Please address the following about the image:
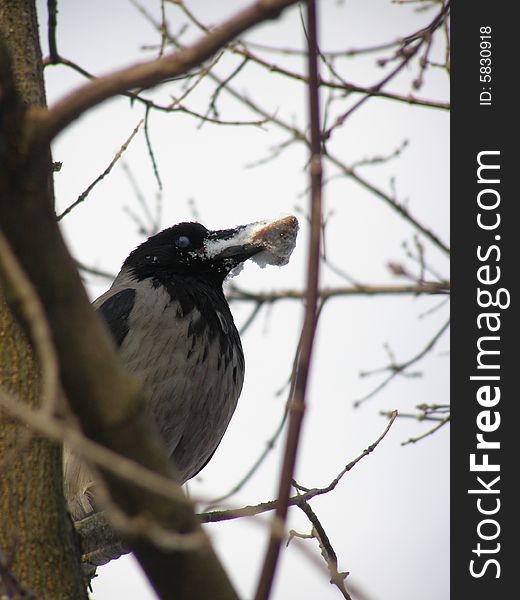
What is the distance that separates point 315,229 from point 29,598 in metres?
1.02

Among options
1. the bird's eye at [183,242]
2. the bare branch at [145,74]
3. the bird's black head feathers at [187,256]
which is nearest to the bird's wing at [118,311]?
the bird's black head feathers at [187,256]

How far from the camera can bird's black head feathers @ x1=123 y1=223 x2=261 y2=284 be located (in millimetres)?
5000

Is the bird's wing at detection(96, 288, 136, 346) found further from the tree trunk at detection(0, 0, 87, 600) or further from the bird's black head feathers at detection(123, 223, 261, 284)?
the tree trunk at detection(0, 0, 87, 600)

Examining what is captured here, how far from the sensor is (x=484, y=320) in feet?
15.8

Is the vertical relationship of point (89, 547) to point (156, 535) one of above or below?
above

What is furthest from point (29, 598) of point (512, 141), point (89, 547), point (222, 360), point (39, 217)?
point (512, 141)

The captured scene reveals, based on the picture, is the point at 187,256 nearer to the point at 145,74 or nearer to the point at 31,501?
the point at 31,501

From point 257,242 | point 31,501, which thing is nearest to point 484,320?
point 257,242

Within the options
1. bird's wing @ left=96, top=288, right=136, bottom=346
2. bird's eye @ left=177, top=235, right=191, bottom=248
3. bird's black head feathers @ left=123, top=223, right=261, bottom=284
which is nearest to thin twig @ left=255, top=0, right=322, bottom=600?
bird's wing @ left=96, top=288, right=136, bottom=346

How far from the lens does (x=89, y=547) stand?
12.3 feet

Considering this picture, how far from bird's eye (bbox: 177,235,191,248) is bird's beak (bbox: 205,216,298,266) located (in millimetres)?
122

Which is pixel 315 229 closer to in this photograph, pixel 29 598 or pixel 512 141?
pixel 29 598

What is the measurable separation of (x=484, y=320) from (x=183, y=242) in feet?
5.67

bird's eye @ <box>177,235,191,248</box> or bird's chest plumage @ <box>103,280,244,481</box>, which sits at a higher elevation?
bird's eye @ <box>177,235,191,248</box>
